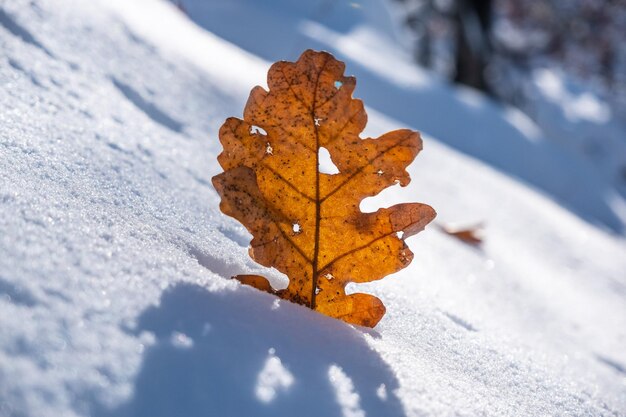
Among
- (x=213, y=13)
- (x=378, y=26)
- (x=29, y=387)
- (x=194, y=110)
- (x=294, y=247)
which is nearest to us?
(x=29, y=387)

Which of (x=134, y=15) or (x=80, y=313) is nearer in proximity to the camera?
(x=80, y=313)

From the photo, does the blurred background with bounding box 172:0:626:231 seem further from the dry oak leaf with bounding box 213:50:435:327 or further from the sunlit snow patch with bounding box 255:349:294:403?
the sunlit snow patch with bounding box 255:349:294:403

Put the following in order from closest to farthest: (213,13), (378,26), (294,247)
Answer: (294,247)
(213,13)
(378,26)

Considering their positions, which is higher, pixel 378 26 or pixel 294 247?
pixel 378 26

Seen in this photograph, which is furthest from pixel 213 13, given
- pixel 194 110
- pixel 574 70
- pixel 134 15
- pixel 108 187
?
pixel 574 70

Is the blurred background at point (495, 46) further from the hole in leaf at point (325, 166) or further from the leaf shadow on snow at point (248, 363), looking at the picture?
the leaf shadow on snow at point (248, 363)

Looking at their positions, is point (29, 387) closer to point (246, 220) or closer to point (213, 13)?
point (246, 220)

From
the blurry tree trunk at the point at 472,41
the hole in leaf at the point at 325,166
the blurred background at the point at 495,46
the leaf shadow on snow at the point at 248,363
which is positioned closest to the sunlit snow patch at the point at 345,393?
the leaf shadow on snow at the point at 248,363
